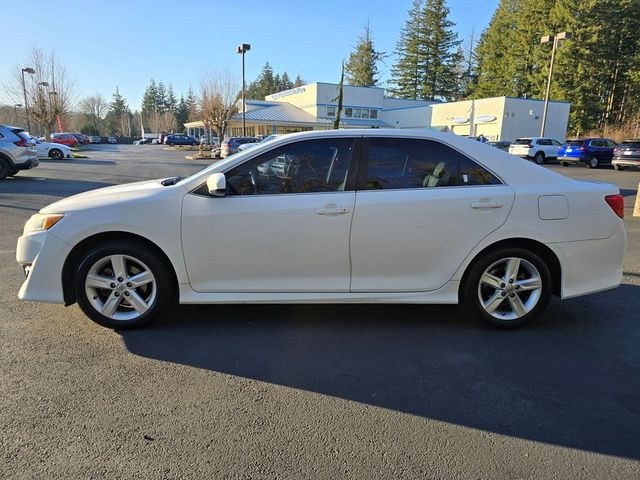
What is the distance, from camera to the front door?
358 cm

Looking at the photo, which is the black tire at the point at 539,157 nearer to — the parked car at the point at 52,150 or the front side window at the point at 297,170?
the front side window at the point at 297,170

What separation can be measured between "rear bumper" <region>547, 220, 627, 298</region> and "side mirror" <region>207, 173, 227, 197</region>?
8.98 ft

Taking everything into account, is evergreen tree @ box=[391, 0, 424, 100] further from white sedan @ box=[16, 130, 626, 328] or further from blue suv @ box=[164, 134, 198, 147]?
white sedan @ box=[16, 130, 626, 328]

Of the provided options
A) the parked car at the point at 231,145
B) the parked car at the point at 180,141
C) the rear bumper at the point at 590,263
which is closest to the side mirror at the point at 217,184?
the rear bumper at the point at 590,263

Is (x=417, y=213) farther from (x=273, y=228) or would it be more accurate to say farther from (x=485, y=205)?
(x=273, y=228)

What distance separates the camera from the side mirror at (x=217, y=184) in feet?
11.5

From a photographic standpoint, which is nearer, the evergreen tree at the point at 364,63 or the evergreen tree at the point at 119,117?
the evergreen tree at the point at 364,63

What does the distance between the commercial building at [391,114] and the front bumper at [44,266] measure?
36242mm

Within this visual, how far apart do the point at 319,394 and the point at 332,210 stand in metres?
1.42

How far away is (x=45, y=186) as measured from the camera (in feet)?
43.7

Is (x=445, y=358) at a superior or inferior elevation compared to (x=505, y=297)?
inferior

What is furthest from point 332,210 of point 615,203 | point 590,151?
point 590,151

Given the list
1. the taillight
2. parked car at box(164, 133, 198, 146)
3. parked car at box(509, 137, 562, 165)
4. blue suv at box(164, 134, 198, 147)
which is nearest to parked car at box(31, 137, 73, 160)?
parked car at box(509, 137, 562, 165)

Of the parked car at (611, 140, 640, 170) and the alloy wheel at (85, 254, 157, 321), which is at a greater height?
the parked car at (611, 140, 640, 170)
